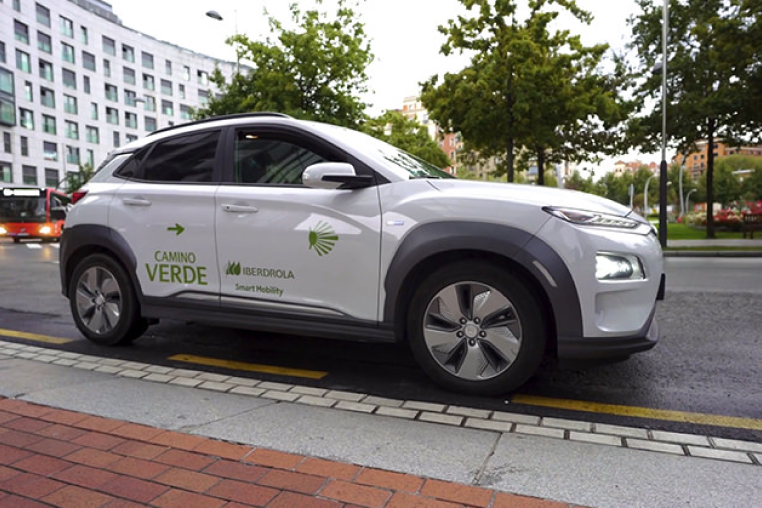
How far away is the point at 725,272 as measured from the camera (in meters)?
10.2

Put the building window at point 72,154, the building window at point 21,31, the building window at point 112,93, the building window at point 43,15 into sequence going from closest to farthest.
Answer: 1. the building window at point 21,31
2. the building window at point 43,15
3. the building window at point 72,154
4. the building window at point 112,93

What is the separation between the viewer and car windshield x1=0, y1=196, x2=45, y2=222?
28.0 m

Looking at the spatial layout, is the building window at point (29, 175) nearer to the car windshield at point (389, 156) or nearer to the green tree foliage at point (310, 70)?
the green tree foliage at point (310, 70)

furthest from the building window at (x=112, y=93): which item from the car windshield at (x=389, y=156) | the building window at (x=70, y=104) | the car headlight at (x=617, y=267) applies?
the car headlight at (x=617, y=267)

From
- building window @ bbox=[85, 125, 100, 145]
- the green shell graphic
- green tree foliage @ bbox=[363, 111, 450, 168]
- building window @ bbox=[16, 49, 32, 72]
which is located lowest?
the green shell graphic

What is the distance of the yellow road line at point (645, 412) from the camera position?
300cm

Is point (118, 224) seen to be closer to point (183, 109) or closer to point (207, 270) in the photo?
point (207, 270)

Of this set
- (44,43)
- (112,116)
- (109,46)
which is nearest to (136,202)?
(44,43)

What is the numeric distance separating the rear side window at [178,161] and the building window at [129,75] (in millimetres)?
67257

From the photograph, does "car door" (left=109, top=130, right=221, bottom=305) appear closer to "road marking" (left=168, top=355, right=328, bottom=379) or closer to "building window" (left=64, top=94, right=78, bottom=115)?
"road marking" (left=168, top=355, right=328, bottom=379)

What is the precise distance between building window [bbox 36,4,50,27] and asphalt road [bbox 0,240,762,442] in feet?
188

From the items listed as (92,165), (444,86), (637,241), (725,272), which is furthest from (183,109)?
(637,241)

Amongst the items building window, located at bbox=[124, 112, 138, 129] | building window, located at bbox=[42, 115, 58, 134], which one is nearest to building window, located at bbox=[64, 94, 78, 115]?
building window, located at bbox=[42, 115, 58, 134]

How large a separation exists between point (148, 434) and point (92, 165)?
63.0 metres
